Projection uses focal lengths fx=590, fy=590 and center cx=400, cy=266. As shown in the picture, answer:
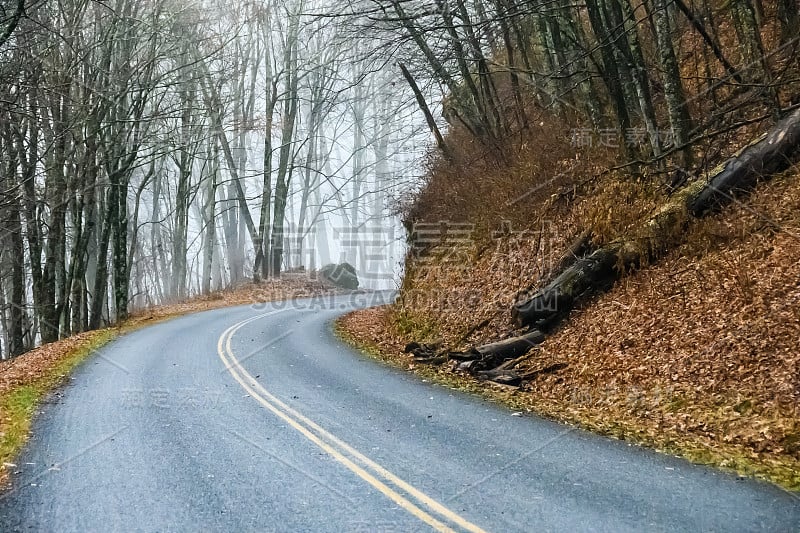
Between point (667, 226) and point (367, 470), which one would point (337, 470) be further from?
point (667, 226)

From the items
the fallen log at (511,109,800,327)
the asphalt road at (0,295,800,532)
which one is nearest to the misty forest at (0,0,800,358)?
the fallen log at (511,109,800,327)

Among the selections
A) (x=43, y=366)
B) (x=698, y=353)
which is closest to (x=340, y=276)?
(x=43, y=366)

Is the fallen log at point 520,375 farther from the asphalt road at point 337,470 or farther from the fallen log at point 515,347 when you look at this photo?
the asphalt road at point 337,470

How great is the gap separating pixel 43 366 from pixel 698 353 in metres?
12.6

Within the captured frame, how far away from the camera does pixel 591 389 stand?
8.95 m

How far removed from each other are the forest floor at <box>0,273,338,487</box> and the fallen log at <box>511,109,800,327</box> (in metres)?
8.59

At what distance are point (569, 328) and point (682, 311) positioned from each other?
6.91ft

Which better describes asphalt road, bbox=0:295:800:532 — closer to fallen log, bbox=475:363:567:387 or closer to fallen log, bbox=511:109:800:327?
fallen log, bbox=475:363:567:387

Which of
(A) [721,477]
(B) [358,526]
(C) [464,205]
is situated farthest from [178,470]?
(C) [464,205]

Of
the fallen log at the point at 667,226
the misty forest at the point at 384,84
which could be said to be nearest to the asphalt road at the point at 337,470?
the fallen log at the point at 667,226

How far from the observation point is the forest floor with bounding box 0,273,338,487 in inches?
308

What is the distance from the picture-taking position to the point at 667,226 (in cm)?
1114

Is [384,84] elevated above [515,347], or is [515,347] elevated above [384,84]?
[384,84]

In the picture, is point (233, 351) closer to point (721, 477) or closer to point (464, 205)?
point (464, 205)
